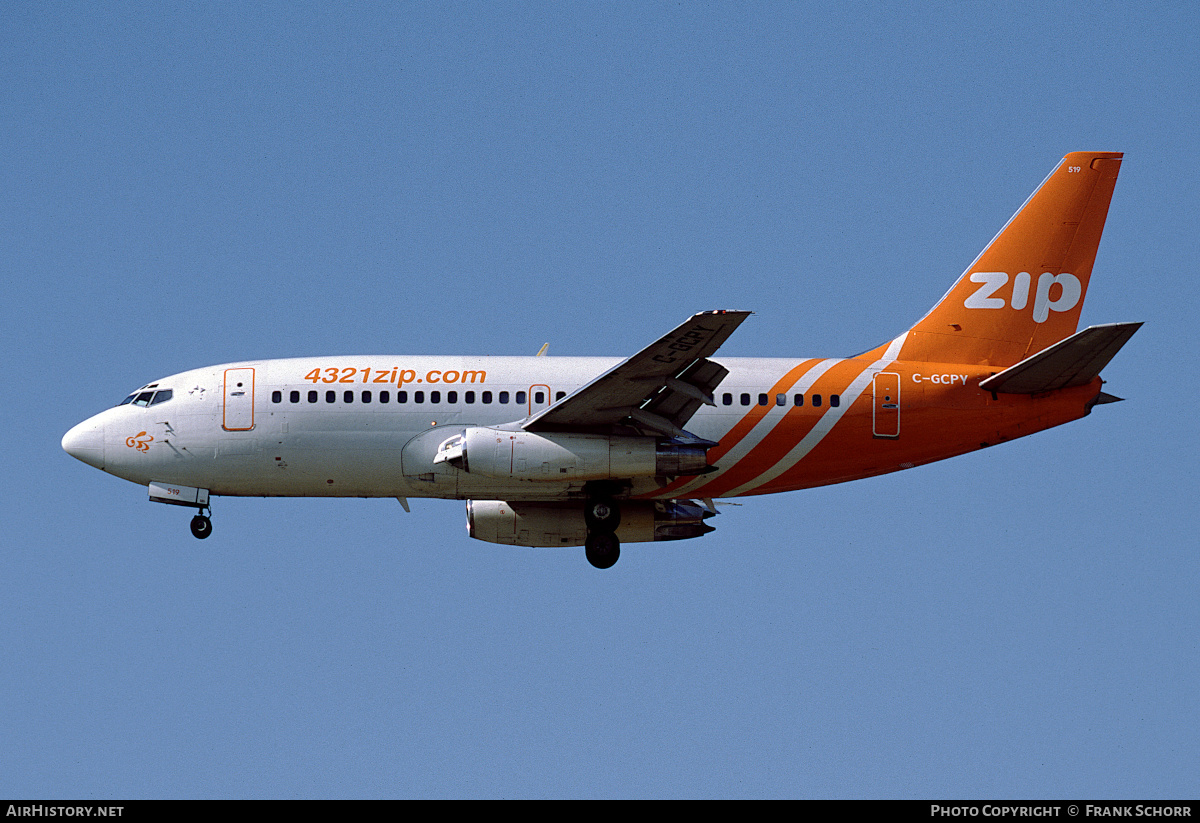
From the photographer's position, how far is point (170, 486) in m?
33.6

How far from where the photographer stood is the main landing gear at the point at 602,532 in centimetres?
3334

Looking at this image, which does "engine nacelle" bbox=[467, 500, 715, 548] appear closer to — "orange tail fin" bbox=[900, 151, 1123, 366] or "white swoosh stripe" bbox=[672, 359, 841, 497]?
"white swoosh stripe" bbox=[672, 359, 841, 497]

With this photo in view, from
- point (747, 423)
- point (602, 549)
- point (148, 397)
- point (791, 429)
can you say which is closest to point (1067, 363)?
point (791, 429)

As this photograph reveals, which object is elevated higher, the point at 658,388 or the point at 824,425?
the point at 658,388

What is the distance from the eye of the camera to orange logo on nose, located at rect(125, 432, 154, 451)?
33.6 metres

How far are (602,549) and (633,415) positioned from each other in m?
4.00

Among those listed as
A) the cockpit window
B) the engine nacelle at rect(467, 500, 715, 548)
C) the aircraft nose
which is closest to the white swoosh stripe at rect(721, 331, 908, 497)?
the engine nacelle at rect(467, 500, 715, 548)

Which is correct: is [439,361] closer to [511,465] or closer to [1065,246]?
[511,465]

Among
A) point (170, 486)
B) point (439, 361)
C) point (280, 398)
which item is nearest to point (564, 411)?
point (439, 361)

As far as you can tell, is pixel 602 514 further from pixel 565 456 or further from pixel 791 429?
pixel 791 429

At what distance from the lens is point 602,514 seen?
1312 inches

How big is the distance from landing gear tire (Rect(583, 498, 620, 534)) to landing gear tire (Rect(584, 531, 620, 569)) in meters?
0.26
